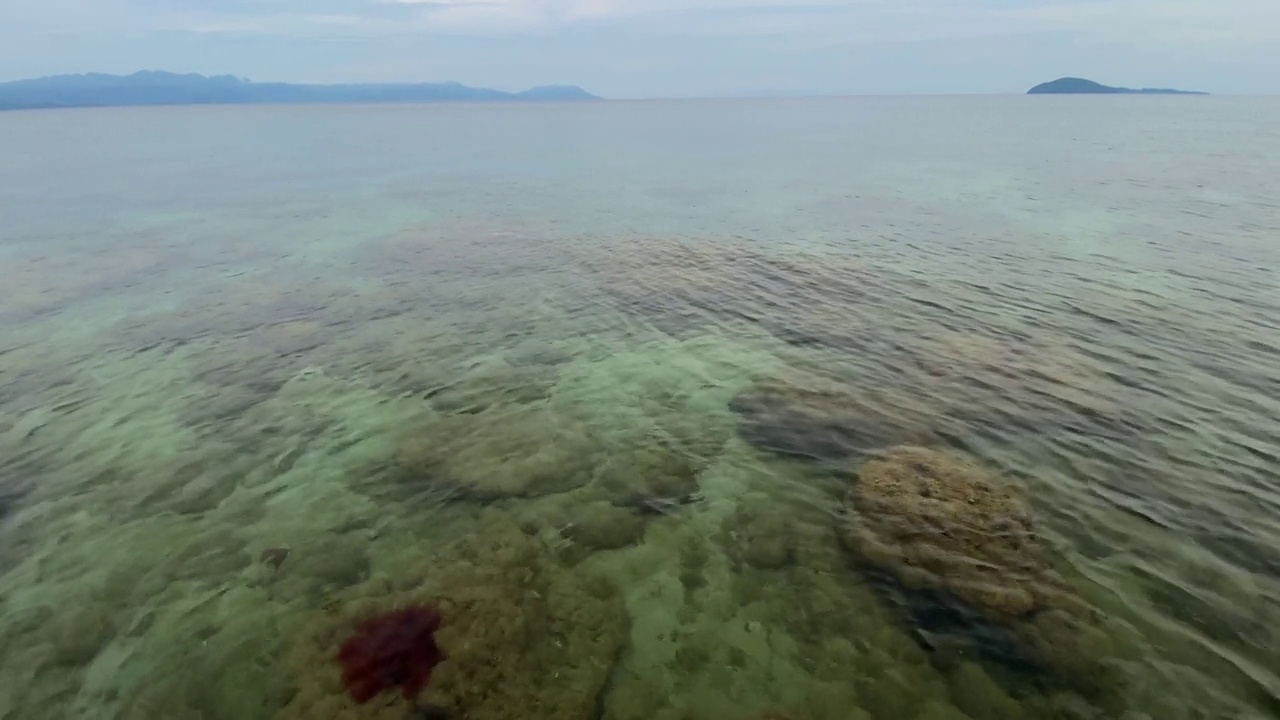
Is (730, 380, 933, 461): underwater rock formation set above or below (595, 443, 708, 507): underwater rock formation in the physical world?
above

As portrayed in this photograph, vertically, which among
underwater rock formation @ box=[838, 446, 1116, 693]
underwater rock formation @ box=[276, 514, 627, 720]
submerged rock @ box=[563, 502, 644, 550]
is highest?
underwater rock formation @ box=[838, 446, 1116, 693]

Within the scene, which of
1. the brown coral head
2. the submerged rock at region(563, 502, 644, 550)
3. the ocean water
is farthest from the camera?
the submerged rock at region(563, 502, 644, 550)

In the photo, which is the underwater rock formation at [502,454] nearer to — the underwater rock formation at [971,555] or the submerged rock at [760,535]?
the submerged rock at [760,535]

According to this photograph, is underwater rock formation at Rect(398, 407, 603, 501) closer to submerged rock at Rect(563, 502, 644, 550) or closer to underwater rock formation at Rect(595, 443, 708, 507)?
underwater rock formation at Rect(595, 443, 708, 507)

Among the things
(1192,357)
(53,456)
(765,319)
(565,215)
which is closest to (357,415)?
(53,456)

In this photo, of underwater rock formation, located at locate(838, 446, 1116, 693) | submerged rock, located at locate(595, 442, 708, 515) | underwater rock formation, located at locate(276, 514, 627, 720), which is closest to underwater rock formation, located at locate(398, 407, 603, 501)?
submerged rock, located at locate(595, 442, 708, 515)

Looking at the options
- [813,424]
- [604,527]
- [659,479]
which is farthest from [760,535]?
[813,424]

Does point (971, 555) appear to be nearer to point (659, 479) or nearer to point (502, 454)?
point (659, 479)

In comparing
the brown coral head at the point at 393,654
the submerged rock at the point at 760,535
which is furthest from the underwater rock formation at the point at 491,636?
the submerged rock at the point at 760,535
